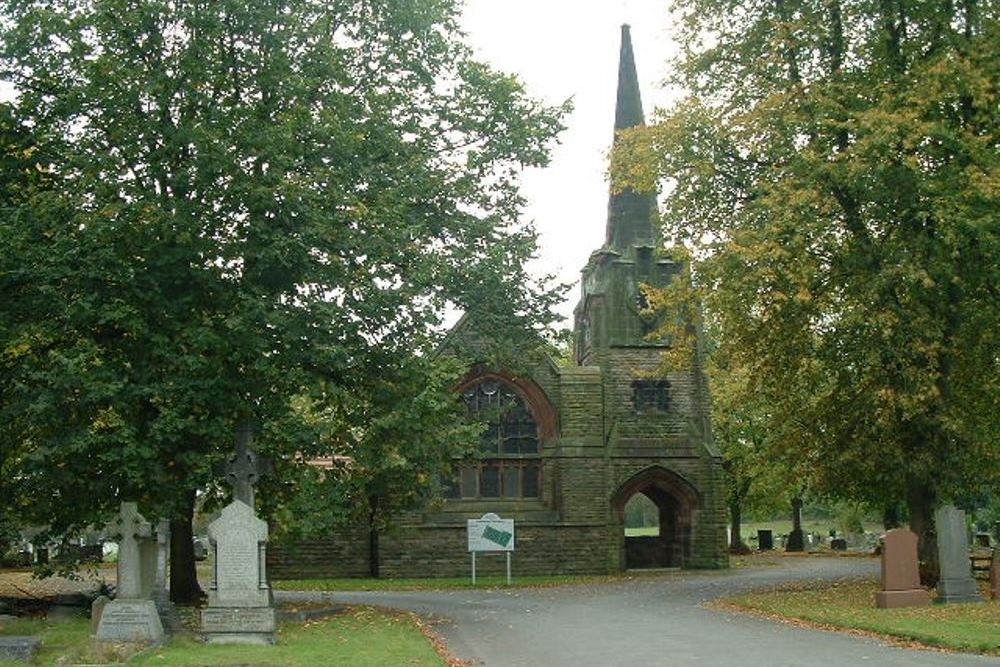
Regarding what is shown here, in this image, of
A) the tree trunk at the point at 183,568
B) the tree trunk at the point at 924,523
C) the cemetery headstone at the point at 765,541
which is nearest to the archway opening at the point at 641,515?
the cemetery headstone at the point at 765,541

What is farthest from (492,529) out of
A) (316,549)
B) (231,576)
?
(231,576)

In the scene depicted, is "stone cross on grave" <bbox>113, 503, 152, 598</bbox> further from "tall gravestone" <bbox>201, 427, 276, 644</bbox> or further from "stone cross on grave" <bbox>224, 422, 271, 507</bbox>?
"stone cross on grave" <bbox>224, 422, 271, 507</bbox>

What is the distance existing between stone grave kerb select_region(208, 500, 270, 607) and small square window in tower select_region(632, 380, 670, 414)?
21824 millimetres

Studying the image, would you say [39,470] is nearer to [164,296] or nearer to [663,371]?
[164,296]

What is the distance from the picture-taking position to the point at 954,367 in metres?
22.3

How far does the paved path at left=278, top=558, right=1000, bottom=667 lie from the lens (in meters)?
13.3

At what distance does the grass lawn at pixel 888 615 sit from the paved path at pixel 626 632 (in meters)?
0.55

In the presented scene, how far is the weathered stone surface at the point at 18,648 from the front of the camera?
1302 cm

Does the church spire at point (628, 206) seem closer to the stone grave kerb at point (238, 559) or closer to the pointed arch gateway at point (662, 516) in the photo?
the pointed arch gateway at point (662, 516)

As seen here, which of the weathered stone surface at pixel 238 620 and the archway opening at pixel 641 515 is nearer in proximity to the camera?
the weathered stone surface at pixel 238 620

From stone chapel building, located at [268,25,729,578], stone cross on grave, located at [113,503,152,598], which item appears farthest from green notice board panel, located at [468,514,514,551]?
stone cross on grave, located at [113,503,152,598]

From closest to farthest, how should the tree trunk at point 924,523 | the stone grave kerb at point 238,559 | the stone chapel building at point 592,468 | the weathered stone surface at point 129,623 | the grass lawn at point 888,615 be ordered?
the grass lawn at point 888,615 < the weathered stone surface at point 129,623 < the stone grave kerb at point 238,559 < the tree trunk at point 924,523 < the stone chapel building at point 592,468

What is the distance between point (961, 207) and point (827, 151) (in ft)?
10.2

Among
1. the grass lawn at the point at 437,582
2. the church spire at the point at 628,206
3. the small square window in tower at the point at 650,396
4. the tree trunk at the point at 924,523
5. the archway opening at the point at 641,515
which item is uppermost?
the church spire at the point at 628,206
